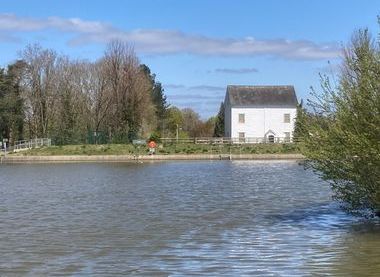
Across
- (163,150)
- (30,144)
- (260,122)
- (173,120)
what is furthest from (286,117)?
(30,144)

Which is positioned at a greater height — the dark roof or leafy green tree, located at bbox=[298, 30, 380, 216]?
the dark roof

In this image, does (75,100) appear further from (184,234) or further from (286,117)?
(184,234)

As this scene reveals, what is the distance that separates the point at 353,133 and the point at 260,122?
7426cm

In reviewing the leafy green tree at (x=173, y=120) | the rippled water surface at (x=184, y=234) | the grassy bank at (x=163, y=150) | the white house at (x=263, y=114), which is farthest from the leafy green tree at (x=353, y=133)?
the leafy green tree at (x=173, y=120)

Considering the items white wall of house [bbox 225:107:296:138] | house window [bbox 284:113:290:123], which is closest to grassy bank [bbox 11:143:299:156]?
white wall of house [bbox 225:107:296:138]

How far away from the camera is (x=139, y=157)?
65.4 meters

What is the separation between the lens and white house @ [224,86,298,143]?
88.6m

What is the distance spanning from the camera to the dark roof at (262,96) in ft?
293

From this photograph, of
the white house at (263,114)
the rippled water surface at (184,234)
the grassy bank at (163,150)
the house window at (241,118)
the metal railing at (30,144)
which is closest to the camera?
the rippled water surface at (184,234)

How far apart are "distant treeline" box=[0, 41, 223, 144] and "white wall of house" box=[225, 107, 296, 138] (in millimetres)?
12196

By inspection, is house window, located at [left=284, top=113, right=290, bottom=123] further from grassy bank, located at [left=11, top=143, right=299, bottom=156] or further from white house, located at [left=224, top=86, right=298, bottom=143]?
grassy bank, located at [left=11, top=143, right=299, bottom=156]

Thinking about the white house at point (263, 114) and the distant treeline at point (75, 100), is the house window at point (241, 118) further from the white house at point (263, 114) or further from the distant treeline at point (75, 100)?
the distant treeline at point (75, 100)

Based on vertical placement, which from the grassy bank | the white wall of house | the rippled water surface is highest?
the white wall of house

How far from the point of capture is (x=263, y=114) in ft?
291
